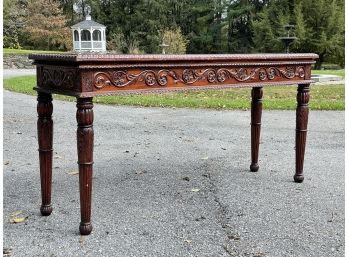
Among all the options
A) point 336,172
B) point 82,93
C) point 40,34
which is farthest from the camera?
point 40,34

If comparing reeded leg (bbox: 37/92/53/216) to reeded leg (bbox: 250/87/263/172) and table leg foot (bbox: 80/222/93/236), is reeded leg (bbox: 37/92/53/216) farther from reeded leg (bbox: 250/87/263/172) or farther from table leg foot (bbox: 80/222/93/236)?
reeded leg (bbox: 250/87/263/172)

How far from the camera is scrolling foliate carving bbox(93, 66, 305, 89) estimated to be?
8.06 feet

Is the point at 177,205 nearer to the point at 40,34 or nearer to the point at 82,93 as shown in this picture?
the point at 82,93

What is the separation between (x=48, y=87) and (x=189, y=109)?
18.1ft

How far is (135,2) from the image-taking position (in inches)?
1426

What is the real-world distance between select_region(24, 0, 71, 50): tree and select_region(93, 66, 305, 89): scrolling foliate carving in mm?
26299

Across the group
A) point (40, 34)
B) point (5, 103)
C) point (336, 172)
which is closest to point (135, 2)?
point (40, 34)

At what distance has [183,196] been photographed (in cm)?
325

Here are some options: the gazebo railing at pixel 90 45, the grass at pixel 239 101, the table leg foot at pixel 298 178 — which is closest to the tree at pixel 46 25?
the gazebo railing at pixel 90 45

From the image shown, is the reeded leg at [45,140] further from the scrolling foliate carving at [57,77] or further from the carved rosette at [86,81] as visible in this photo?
the carved rosette at [86,81]

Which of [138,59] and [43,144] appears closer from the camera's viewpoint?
[138,59]

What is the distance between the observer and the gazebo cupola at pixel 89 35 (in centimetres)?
1880

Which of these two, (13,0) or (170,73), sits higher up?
(13,0)

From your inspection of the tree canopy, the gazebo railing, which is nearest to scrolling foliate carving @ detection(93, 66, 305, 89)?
the gazebo railing
